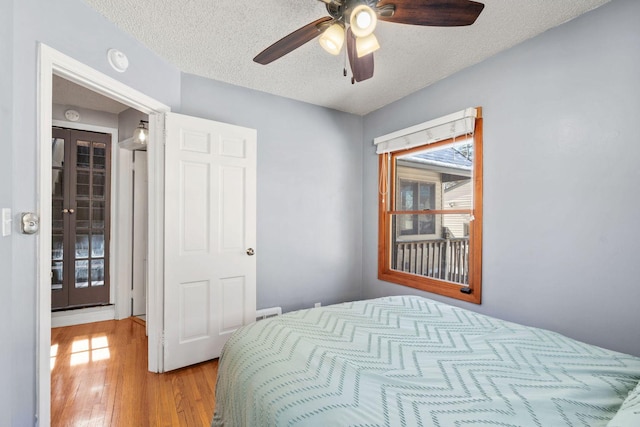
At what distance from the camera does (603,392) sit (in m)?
0.95

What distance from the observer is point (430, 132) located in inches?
107

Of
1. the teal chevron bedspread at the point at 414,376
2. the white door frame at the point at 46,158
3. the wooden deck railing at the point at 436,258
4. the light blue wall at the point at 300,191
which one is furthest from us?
the light blue wall at the point at 300,191

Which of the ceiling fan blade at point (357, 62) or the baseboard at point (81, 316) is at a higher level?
the ceiling fan blade at point (357, 62)

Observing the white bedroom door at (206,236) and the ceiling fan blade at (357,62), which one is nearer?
the ceiling fan blade at (357,62)

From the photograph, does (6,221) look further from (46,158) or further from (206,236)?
(206,236)

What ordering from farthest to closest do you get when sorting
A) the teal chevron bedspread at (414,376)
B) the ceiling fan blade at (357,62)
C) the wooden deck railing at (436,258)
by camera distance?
the wooden deck railing at (436,258) < the ceiling fan blade at (357,62) < the teal chevron bedspread at (414,376)

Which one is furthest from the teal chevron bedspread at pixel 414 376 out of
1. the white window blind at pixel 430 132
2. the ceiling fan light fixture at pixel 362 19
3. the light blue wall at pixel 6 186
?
the white window blind at pixel 430 132

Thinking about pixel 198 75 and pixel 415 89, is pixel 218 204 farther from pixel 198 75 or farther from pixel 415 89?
pixel 415 89

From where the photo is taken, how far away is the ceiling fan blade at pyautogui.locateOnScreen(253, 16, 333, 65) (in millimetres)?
1495

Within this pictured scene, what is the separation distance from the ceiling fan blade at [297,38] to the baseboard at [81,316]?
3.57 metres

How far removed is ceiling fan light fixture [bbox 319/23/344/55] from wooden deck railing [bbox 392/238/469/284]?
1.94m

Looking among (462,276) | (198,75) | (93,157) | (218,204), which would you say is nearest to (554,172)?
(462,276)

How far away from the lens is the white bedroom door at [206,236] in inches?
92.7

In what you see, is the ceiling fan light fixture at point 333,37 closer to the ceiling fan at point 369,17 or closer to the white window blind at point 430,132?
the ceiling fan at point 369,17
